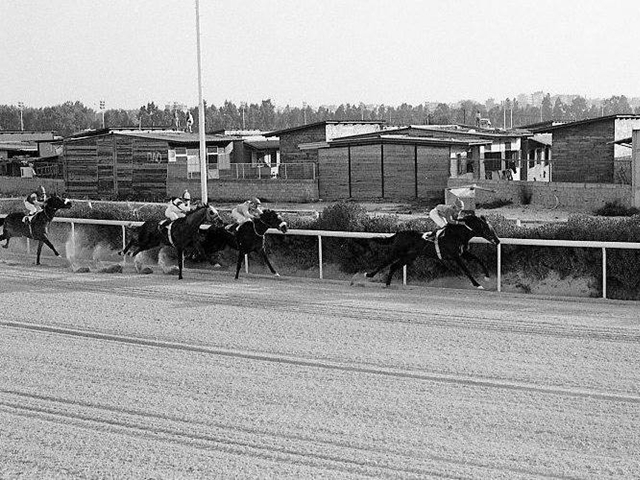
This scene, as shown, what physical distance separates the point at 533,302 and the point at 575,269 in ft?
3.59

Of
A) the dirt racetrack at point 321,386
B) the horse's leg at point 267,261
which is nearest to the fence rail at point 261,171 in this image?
the horse's leg at point 267,261

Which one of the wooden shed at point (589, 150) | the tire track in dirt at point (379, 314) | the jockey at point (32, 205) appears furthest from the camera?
the wooden shed at point (589, 150)

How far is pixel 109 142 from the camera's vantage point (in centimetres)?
3812

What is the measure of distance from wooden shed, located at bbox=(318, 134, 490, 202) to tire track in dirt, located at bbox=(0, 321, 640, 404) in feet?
66.1

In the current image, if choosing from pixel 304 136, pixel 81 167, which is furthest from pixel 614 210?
pixel 81 167

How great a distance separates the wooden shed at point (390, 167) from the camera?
3139 centimetres

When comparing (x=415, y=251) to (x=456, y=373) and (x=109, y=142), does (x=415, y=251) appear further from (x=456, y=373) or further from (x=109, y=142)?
(x=109, y=142)

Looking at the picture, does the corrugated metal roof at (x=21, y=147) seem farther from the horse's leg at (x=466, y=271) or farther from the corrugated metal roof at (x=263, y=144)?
the horse's leg at (x=466, y=271)

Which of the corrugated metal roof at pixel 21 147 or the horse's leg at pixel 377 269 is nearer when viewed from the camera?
the horse's leg at pixel 377 269

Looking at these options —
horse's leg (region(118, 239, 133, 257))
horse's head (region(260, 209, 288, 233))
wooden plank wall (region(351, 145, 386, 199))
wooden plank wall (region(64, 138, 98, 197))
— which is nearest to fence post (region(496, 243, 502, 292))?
horse's head (region(260, 209, 288, 233))

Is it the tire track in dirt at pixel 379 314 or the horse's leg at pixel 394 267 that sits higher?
the horse's leg at pixel 394 267

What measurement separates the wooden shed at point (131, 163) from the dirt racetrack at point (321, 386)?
77.2 feet

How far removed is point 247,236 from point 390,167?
56.5 ft

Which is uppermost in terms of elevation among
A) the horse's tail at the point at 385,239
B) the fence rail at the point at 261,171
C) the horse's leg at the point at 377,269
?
the fence rail at the point at 261,171
